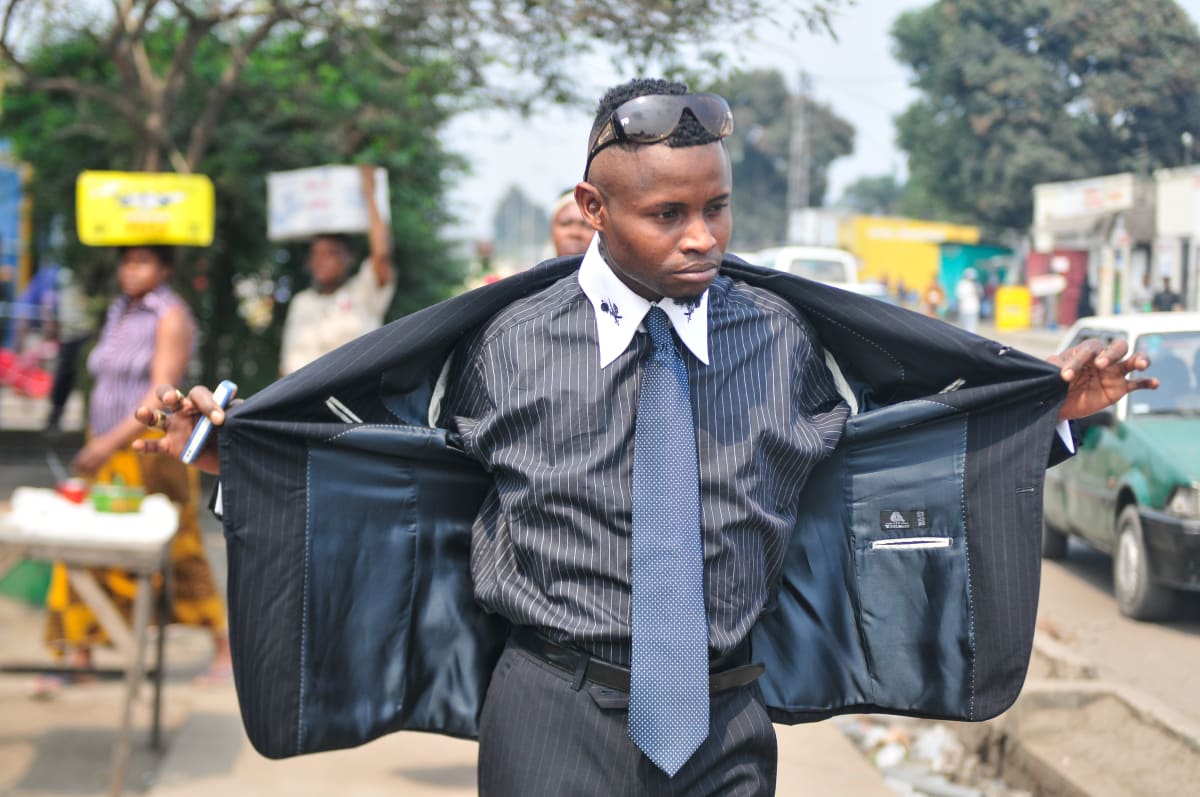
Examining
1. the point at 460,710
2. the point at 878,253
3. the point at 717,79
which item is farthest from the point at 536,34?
the point at 878,253

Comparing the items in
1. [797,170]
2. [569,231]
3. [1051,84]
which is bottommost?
[569,231]

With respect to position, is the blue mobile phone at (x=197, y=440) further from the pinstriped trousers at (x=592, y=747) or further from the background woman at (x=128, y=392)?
the background woman at (x=128, y=392)

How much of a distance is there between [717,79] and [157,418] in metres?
4.40

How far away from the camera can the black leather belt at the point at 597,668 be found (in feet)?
7.88

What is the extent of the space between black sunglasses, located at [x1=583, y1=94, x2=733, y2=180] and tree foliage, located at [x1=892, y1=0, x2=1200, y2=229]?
533 cm

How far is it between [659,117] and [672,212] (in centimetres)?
→ 16

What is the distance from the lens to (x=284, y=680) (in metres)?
2.72

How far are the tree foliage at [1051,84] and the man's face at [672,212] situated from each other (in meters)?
5.41

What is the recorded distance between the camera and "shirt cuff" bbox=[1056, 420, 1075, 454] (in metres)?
2.79

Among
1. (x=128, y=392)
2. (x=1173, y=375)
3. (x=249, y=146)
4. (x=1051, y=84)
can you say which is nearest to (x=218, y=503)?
(x=128, y=392)

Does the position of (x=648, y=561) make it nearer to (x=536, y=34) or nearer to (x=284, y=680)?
(x=284, y=680)

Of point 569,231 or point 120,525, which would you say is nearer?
point 120,525

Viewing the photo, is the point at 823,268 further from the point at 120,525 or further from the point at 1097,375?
the point at 1097,375

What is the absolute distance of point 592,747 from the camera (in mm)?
2408
